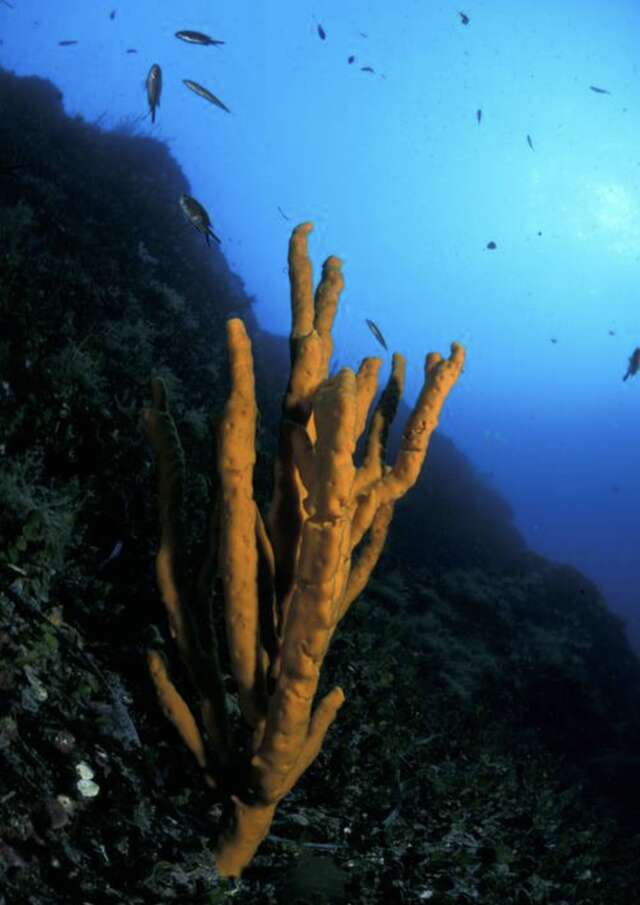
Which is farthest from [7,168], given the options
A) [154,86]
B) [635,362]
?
[635,362]

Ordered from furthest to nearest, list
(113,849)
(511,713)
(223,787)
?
(511,713) → (223,787) → (113,849)

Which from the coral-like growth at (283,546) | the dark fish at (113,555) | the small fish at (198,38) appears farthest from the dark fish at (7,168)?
the coral-like growth at (283,546)

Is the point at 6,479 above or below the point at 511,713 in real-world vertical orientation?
above

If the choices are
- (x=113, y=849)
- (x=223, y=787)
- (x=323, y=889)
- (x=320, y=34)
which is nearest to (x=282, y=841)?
(x=323, y=889)

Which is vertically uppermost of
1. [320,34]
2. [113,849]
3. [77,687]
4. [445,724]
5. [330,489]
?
[320,34]

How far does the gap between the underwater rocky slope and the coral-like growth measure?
0.33m

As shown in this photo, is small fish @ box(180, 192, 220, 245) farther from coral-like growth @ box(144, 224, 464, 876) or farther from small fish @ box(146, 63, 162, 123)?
coral-like growth @ box(144, 224, 464, 876)

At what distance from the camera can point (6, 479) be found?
2816 millimetres

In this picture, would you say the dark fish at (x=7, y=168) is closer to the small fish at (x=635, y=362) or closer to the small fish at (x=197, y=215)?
the small fish at (x=197, y=215)

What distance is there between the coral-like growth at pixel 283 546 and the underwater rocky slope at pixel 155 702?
331mm

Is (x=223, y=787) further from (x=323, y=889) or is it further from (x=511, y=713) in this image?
(x=511, y=713)

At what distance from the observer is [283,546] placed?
2426mm

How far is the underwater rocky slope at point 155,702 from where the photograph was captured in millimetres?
2059

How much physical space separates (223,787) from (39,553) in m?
1.32
